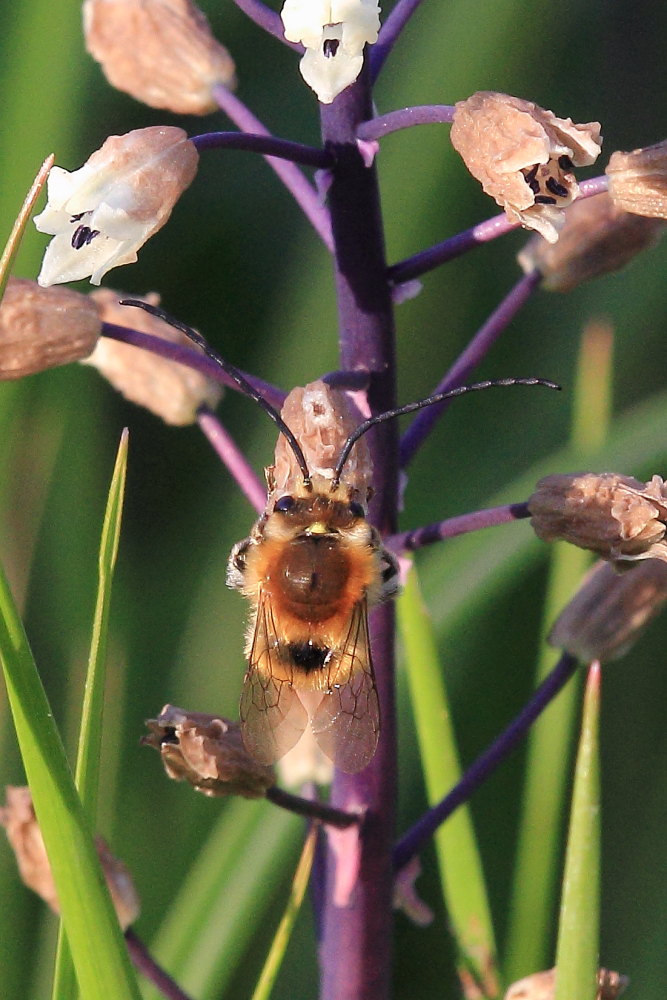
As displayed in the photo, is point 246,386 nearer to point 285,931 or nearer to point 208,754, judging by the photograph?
point 208,754

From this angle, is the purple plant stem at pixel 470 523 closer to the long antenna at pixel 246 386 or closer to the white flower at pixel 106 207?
the long antenna at pixel 246 386

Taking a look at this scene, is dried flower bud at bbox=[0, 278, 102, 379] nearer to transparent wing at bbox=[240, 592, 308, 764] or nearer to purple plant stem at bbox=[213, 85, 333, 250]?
purple plant stem at bbox=[213, 85, 333, 250]

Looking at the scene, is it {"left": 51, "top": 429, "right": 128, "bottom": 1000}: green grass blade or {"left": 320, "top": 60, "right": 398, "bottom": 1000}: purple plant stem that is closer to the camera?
{"left": 51, "top": 429, "right": 128, "bottom": 1000}: green grass blade

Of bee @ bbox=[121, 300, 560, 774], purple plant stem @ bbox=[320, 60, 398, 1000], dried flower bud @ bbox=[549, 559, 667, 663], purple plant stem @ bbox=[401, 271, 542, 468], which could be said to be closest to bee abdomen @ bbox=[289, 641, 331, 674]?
bee @ bbox=[121, 300, 560, 774]

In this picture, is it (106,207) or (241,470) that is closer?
(106,207)

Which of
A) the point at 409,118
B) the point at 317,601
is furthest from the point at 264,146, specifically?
the point at 317,601

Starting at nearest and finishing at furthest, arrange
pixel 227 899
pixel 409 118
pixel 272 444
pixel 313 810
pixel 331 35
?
1. pixel 331 35
2. pixel 409 118
3. pixel 313 810
4. pixel 227 899
5. pixel 272 444

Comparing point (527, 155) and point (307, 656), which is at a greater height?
point (527, 155)

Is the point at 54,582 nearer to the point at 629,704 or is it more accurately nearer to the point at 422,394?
the point at 422,394
